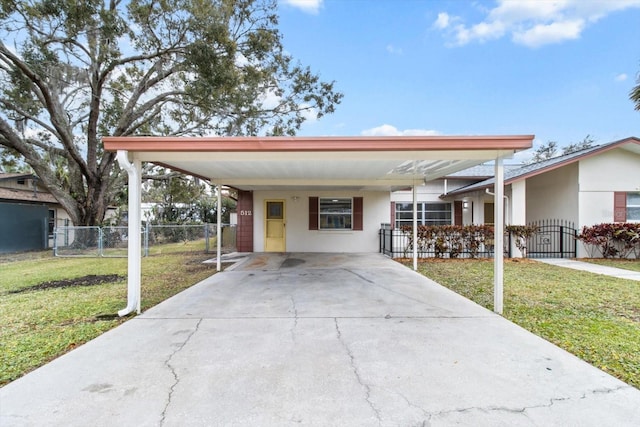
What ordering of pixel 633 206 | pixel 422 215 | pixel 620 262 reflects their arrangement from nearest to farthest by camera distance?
pixel 620 262 < pixel 633 206 < pixel 422 215

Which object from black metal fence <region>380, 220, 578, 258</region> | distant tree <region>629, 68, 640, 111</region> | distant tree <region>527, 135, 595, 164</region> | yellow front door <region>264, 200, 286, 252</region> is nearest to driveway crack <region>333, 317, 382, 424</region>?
black metal fence <region>380, 220, 578, 258</region>

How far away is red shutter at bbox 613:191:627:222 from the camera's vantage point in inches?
420

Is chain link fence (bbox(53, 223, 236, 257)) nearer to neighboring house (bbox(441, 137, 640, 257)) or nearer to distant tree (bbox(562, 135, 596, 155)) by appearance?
neighboring house (bbox(441, 137, 640, 257))

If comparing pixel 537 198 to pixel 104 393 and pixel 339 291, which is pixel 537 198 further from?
pixel 104 393

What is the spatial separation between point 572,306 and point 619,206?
27.8 feet

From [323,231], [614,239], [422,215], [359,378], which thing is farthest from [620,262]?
[359,378]

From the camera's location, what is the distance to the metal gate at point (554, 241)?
10875mm

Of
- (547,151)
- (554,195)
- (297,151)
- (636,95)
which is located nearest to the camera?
(297,151)

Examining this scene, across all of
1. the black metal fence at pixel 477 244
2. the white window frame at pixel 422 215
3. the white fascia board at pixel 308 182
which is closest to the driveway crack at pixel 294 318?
the white fascia board at pixel 308 182

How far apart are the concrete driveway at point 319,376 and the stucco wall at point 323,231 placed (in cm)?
740

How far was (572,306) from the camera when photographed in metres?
5.07

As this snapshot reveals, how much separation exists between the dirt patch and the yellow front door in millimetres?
5433

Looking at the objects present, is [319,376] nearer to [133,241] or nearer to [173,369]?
[173,369]

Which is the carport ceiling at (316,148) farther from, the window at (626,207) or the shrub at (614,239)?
the window at (626,207)
